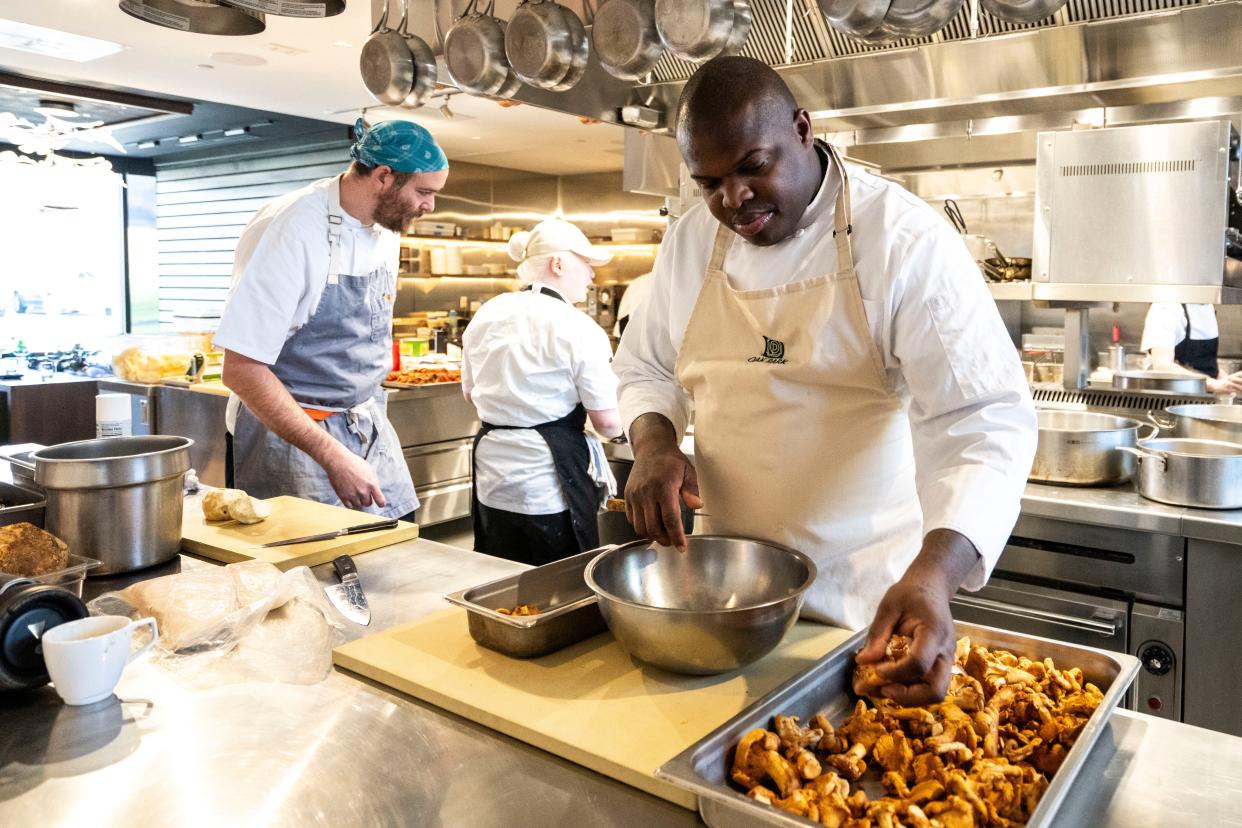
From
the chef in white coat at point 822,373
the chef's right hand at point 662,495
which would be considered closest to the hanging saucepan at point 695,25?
the chef in white coat at point 822,373

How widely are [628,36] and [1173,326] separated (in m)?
4.28

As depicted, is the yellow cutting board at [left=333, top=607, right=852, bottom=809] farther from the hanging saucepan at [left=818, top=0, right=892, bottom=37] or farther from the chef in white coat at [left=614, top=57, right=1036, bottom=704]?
the hanging saucepan at [left=818, top=0, right=892, bottom=37]

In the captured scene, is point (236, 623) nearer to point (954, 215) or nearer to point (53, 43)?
point (954, 215)

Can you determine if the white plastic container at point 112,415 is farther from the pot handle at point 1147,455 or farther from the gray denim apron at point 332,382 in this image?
the pot handle at point 1147,455

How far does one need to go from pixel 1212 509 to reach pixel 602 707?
2.01 metres

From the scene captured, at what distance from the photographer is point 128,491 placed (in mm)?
1826

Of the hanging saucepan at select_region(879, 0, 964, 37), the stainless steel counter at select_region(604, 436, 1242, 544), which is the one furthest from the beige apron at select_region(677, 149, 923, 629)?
the stainless steel counter at select_region(604, 436, 1242, 544)

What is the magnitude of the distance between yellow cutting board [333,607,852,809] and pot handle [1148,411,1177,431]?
7.29 ft

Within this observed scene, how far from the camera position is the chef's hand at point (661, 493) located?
144cm

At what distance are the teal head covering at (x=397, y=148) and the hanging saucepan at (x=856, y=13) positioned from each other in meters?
1.18

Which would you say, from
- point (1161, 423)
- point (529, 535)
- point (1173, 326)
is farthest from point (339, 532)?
point (1173, 326)

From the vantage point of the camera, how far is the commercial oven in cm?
250

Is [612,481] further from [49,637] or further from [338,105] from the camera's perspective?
[338,105]

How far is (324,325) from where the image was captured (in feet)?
8.81
